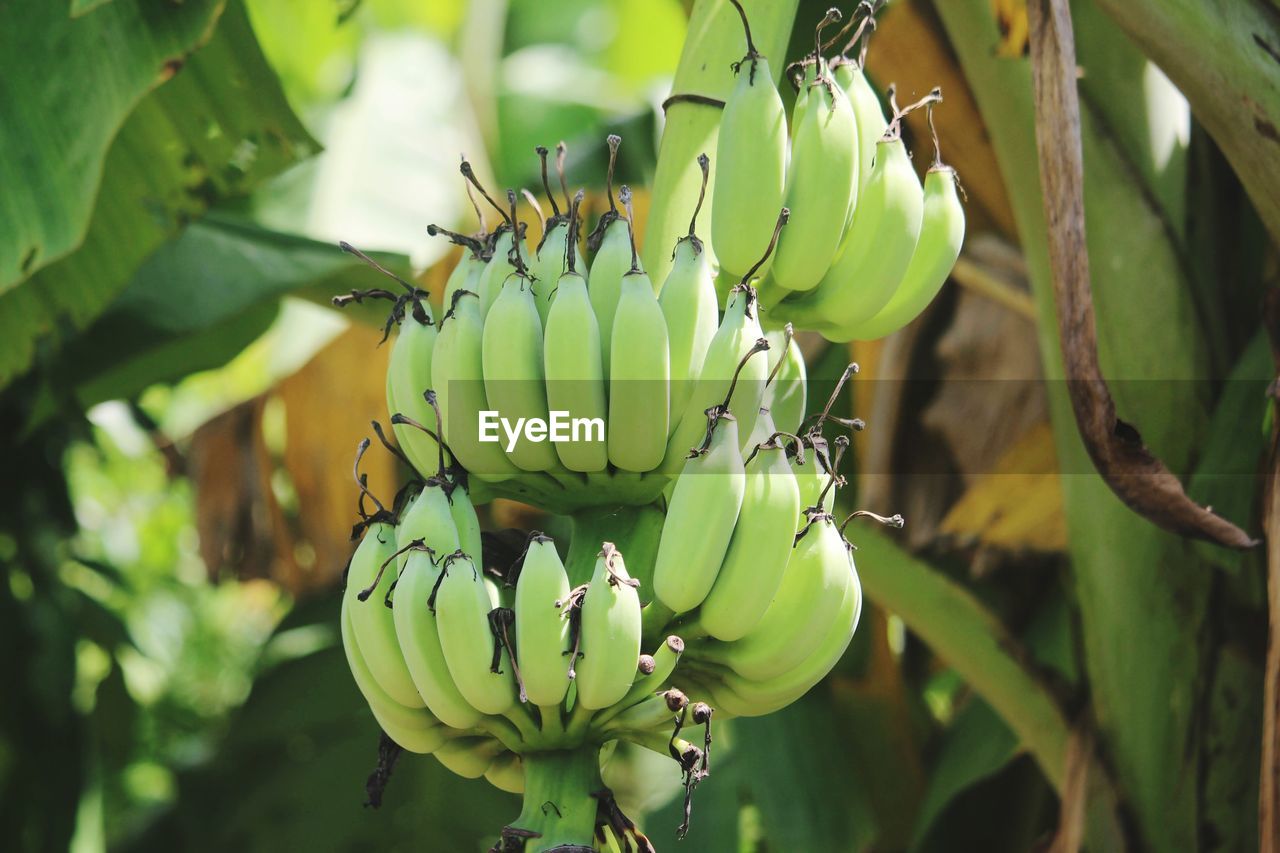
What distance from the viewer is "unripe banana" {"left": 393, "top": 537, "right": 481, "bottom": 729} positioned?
72cm

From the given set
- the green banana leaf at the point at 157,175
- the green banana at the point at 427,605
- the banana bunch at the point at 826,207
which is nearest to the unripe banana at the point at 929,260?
the banana bunch at the point at 826,207

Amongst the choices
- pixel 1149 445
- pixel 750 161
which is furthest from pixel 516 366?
pixel 1149 445

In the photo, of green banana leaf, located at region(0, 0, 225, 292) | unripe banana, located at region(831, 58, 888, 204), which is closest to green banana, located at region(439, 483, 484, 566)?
unripe banana, located at region(831, 58, 888, 204)

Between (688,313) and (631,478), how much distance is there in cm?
11

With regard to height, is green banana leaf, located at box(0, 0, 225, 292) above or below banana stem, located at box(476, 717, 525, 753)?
above

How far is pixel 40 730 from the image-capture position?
1990 millimetres

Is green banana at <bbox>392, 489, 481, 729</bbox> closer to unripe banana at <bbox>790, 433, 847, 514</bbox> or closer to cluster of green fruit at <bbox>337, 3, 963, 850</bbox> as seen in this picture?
cluster of green fruit at <bbox>337, 3, 963, 850</bbox>

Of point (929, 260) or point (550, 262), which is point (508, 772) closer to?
point (550, 262)

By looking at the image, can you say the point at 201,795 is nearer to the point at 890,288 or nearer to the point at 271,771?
the point at 271,771

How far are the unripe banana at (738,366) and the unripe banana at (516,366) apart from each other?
0.34 feet

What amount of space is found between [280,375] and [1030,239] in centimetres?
106

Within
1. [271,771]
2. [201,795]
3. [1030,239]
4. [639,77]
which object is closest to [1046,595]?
[1030,239]

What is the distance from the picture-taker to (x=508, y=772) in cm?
86

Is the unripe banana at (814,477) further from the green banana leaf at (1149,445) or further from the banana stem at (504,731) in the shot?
the green banana leaf at (1149,445)
